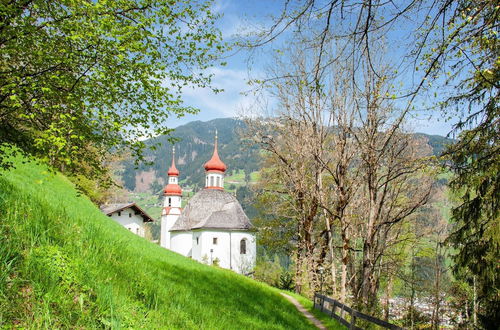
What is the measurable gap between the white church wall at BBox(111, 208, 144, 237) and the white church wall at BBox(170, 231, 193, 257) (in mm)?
5451

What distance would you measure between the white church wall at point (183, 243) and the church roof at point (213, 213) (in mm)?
763

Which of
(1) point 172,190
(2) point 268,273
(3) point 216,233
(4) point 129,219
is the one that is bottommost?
(2) point 268,273

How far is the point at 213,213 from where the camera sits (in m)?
47.0

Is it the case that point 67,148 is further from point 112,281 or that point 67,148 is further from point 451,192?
point 451,192

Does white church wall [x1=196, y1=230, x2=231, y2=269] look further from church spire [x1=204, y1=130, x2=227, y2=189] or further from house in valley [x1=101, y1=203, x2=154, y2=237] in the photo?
church spire [x1=204, y1=130, x2=227, y2=189]

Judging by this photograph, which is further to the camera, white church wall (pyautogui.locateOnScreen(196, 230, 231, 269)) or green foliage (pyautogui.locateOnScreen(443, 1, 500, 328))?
white church wall (pyautogui.locateOnScreen(196, 230, 231, 269))

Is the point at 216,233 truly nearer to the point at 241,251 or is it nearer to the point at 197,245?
the point at 197,245

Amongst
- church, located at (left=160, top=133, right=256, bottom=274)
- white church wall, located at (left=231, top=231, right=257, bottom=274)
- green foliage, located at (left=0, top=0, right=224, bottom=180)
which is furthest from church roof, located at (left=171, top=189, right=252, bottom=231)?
green foliage, located at (left=0, top=0, right=224, bottom=180)

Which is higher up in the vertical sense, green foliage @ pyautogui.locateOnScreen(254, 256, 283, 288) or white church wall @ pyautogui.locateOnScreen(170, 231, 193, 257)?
white church wall @ pyautogui.locateOnScreen(170, 231, 193, 257)

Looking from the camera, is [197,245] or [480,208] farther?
[197,245]

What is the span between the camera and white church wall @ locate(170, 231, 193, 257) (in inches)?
1943

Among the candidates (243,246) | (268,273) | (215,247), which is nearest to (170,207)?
(215,247)

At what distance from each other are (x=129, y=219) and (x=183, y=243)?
8073mm

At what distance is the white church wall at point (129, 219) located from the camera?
44.3m
